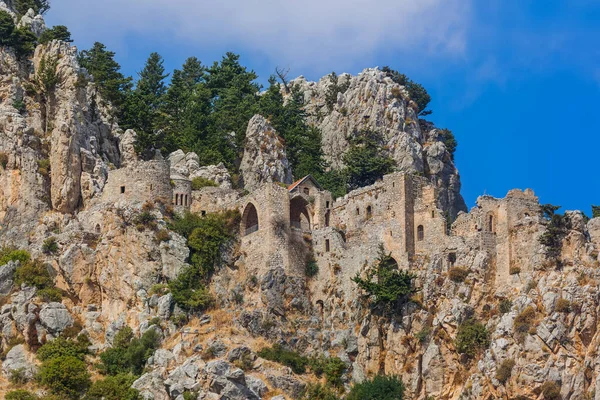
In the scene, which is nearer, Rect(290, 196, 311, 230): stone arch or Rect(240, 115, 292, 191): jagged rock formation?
Rect(290, 196, 311, 230): stone arch

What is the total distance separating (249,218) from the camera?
77.8 m

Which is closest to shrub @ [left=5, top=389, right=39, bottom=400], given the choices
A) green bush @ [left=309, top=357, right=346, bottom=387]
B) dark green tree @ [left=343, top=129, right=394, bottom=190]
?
green bush @ [left=309, top=357, right=346, bottom=387]

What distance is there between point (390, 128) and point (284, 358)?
27899 mm

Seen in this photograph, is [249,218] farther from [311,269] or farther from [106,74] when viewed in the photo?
[106,74]

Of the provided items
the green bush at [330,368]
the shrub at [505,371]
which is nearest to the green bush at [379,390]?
the green bush at [330,368]

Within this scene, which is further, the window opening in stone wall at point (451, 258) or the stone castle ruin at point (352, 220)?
the window opening in stone wall at point (451, 258)

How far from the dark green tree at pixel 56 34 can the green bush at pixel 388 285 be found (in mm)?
31522

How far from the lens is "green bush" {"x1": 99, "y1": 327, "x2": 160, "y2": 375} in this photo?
69875mm

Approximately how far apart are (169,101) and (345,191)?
18.0m

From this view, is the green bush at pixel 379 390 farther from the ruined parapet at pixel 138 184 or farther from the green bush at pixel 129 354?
the ruined parapet at pixel 138 184

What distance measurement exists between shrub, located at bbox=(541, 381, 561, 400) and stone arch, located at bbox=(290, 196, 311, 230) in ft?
65.9

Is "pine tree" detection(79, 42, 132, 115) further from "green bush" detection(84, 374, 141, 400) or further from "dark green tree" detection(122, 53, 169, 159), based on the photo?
"green bush" detection(84, 374, 141, 400)

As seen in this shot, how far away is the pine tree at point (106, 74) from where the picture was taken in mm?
88562

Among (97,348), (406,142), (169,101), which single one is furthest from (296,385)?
(169,101)
